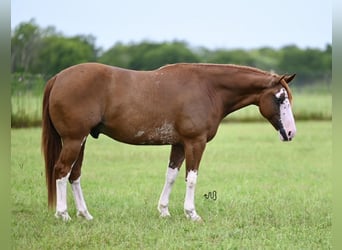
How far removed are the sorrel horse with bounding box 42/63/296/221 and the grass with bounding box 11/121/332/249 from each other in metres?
0.41

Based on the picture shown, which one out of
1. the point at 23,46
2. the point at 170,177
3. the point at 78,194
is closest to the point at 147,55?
the point at 23,46

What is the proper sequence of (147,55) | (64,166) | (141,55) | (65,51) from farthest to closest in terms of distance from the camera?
(141,55) → (147,55) → (65,51) → (64,166)

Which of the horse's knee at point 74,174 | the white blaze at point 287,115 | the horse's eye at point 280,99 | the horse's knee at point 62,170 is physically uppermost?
the horse's eye at point 280,99

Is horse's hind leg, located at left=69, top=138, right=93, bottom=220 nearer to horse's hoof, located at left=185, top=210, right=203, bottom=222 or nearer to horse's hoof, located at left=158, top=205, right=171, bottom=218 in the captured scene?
horse's hoof, located at left=158, top=205, right=171, bottom=218

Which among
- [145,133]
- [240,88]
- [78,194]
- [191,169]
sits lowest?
[78,194]

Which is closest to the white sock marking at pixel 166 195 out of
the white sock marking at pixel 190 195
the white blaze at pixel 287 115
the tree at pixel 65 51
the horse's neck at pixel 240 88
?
the white sock marking at pixel 190 195

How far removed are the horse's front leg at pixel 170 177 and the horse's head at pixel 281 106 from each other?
1.15m

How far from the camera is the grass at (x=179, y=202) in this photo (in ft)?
18.0

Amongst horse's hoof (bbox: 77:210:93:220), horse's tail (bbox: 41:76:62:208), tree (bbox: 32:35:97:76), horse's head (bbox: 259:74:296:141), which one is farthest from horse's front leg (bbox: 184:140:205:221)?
tree (bbox: 32:35:97:76)

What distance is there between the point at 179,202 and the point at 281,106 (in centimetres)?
210

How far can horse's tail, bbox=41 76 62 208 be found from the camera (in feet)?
20.3

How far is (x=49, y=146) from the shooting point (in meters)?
6.23

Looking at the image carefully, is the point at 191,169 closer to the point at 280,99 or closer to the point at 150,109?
the point at 150,109

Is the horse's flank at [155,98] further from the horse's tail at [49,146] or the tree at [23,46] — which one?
the tree at [23,46]
